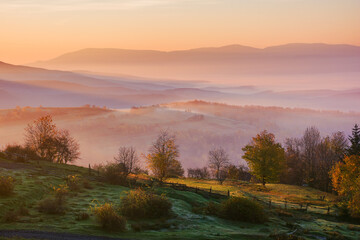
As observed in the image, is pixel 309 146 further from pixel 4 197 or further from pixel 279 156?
pixel 4 197

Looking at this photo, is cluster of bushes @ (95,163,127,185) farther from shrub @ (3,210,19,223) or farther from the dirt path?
the dirt path

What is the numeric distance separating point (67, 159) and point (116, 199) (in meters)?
60.7

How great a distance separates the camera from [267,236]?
3259 centimetres

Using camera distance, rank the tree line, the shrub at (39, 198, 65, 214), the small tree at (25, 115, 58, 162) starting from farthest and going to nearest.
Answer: the small tree at (25, 115, 58, 162), the tree line, the shrub at (39, 198, 65, 214)

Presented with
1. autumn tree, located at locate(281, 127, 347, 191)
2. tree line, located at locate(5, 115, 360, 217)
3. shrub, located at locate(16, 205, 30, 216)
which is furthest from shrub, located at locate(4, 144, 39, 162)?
autumn tree, located at locate(281, 127, 347, 191)

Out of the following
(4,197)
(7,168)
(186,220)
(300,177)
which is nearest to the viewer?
(4,197)

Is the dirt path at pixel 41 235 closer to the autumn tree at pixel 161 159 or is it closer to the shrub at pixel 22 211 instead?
the shrub at pixel 22 211

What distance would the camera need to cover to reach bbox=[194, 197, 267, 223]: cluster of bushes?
4034 cm

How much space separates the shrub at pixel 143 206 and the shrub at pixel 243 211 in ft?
26.5

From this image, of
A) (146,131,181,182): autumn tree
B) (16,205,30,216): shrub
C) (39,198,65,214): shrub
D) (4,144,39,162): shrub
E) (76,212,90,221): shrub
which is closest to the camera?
(16,205,30,216): shrub

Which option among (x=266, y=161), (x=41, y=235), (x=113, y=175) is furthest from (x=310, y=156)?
(x=41, y=235)

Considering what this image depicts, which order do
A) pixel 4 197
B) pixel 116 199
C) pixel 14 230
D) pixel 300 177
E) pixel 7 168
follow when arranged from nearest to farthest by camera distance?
1. pixel 14 230
2. pixel 4 197
3. pixel 116 199
4. pixel 7 168
5. pixel 300 177

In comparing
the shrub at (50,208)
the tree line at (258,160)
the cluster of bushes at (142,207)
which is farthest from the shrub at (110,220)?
the tree line at (258,160)

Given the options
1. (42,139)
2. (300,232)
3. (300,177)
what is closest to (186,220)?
(300,232)
